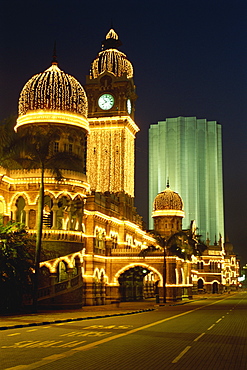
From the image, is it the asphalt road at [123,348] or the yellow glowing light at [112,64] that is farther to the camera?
the yellow glowing light at [112,64]

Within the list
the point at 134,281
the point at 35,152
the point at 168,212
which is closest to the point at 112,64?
the point at 168,212

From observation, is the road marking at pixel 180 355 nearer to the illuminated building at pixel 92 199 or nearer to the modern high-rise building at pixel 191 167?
the illuminated building at pixel 92 199

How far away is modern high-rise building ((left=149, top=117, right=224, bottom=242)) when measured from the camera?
15350 centimetres

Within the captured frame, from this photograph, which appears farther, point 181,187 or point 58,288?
point 181,187

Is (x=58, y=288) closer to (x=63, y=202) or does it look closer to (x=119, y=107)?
(x=63, y=202)

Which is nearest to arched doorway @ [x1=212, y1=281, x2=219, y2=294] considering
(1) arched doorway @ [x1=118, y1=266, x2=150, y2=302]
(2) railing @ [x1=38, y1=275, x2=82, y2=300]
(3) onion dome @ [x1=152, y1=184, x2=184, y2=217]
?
(3) onion dome @ [x1=152, y1=184, x2=184, y2=217]

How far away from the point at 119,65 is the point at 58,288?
133 feet

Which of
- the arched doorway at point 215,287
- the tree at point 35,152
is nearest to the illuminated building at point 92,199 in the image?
the tree at point 35,152

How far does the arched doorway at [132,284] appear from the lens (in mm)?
64688

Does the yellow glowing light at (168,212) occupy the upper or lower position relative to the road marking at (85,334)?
upper

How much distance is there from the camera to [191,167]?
156 metres

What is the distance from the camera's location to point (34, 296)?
34969mm

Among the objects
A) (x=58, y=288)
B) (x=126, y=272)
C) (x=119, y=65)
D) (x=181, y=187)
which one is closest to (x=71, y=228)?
(x=58, y=288)

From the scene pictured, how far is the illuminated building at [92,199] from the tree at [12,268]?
8673 mm
